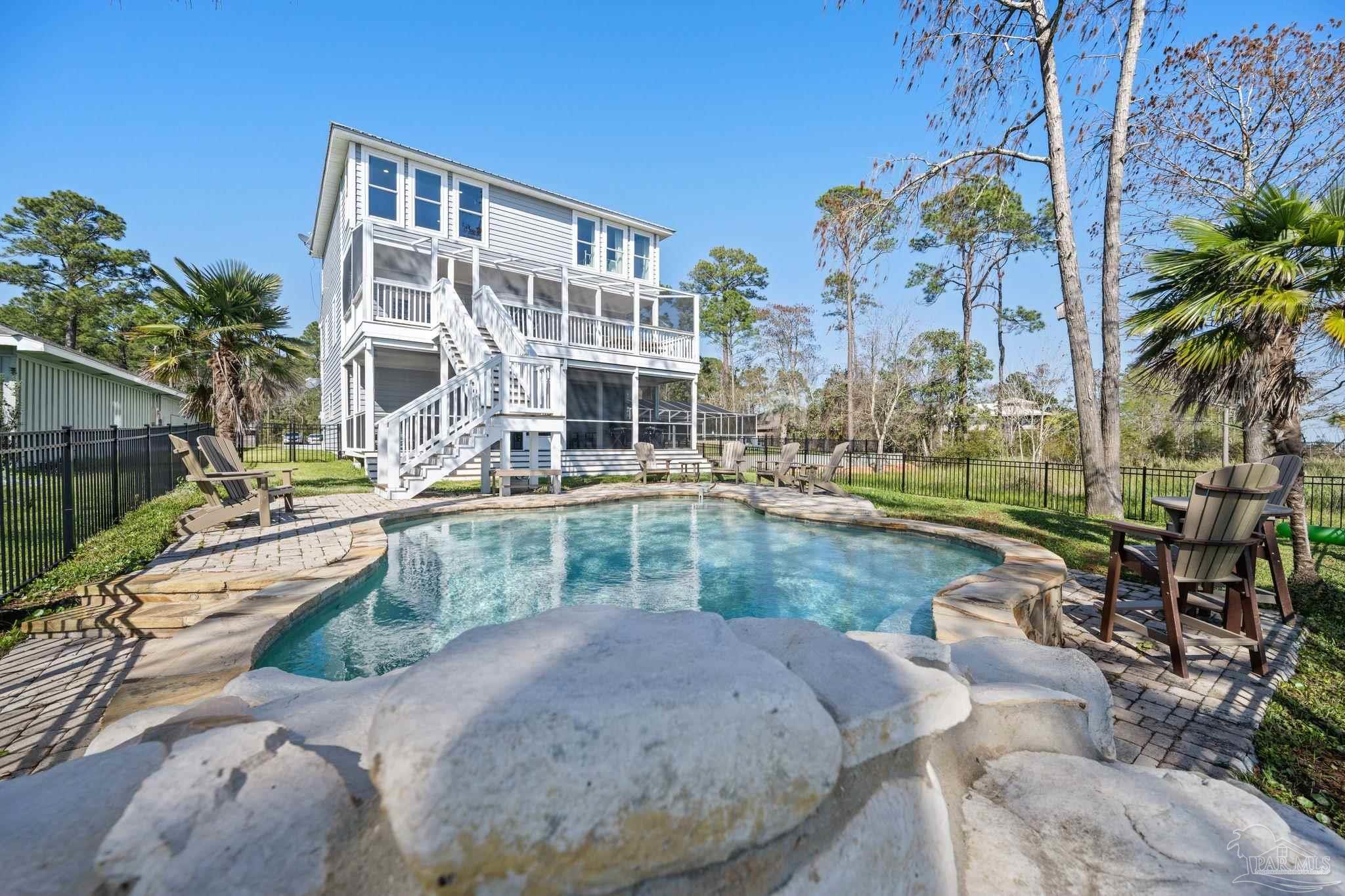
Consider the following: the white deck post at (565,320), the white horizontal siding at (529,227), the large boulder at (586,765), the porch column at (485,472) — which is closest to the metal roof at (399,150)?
the white horizontal siding at (529,227)

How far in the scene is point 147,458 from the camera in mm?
8211

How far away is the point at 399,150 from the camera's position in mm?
14109

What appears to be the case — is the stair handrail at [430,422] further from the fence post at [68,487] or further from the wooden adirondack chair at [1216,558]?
the wooden adirondack chair at [1216,558]

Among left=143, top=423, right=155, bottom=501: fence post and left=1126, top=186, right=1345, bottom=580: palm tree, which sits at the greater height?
left=1126, top=186, right=1345, bottom=580: palm tree

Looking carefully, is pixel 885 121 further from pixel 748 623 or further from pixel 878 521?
pixel 748 623

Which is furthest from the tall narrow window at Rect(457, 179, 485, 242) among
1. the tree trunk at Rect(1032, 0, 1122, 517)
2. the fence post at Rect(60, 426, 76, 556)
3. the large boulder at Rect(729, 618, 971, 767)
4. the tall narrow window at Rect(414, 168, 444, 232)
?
the large boulder at Rect(729, 618, 971, 767)

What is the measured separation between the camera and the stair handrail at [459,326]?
37.7 feet

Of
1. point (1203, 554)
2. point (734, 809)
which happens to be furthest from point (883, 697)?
point (1203, 554)

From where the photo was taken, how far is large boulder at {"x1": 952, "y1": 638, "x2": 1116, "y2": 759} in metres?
1.73

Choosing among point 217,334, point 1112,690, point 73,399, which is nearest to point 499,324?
point 217,334

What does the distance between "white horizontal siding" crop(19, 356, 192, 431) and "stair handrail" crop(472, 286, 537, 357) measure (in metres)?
8.31

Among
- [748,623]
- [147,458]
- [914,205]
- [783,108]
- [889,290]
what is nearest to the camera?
[748,623]

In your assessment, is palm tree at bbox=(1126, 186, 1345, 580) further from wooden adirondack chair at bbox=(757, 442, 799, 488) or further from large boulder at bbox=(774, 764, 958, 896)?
wooden adirondack chair at bbox=(757, 442, 799, 488)

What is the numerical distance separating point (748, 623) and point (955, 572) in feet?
15.7
